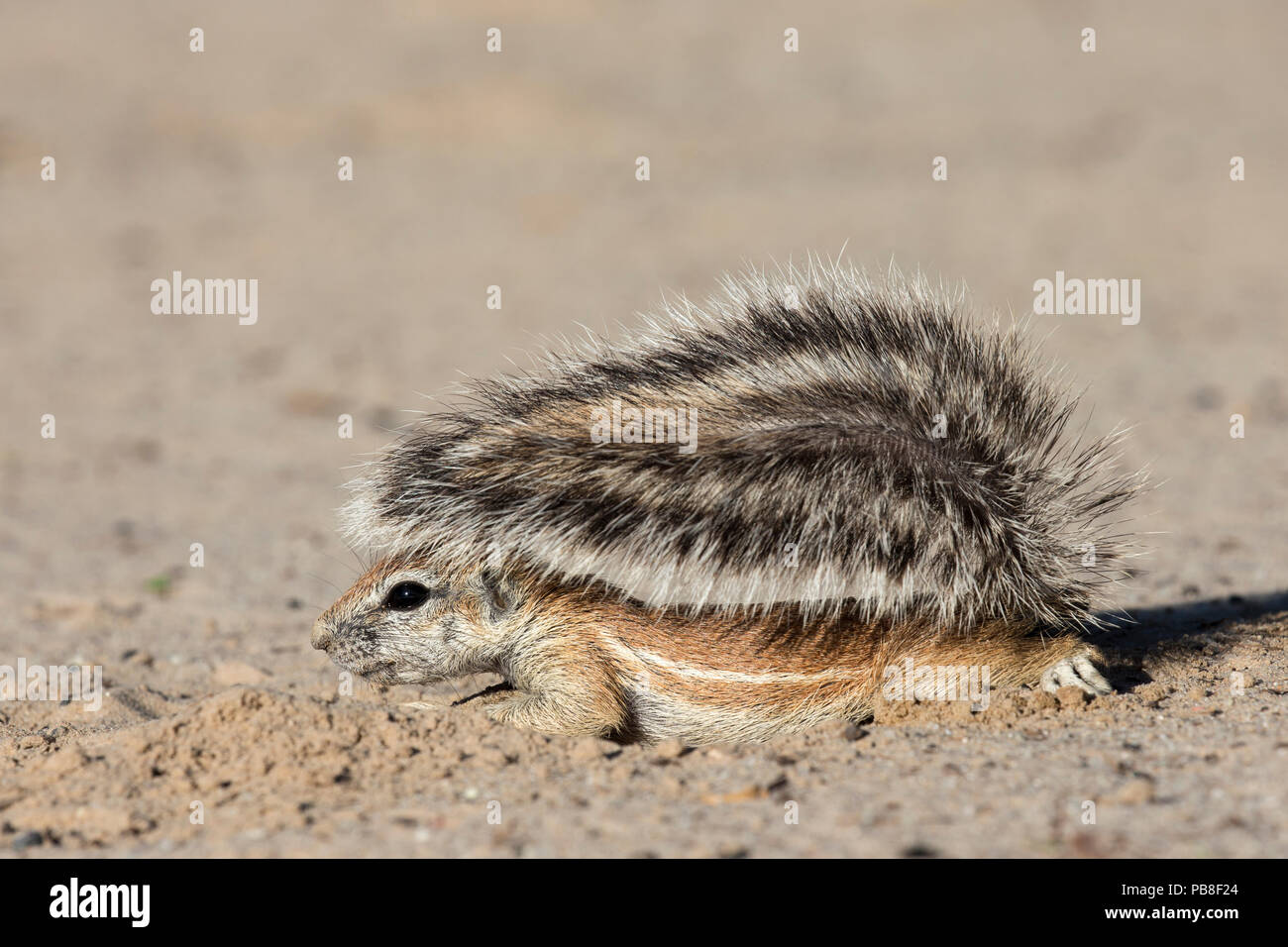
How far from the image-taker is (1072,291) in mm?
17406

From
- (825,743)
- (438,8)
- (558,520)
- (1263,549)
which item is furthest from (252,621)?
(438,8)

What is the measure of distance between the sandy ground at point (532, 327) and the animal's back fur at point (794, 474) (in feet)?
2.26

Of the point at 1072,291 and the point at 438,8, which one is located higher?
the point at 438,8

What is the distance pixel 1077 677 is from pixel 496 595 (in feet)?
8.73

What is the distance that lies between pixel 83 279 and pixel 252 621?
12268 mm

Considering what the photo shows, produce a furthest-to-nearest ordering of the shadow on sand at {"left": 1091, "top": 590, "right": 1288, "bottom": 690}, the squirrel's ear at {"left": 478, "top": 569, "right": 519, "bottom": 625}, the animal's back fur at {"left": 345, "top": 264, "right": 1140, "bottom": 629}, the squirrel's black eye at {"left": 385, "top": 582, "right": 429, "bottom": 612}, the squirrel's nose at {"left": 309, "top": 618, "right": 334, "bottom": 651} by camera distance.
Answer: the shadow on sand at {"left": 1091, "top": 590, "right": 1288, "bottom": 690}, the squirrel's nose at {"left": 309, "top": 618, "right": 334, "bottom": 651}, the squirrel's black eye at {"left": 385, "top": 582, "right": 429, "bottom": 612}, the squirrel's ear at {"left": 478, "top": 569, "right": 519, "bottom": 625}, the animal's back fur at {"left": 345, "top": 264, "right": 1140, "bottom": 629}

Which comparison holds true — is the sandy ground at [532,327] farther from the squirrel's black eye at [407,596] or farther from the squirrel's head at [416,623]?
the squirrel's black eye at [407,596]

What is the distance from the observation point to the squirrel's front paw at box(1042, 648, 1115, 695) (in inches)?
228

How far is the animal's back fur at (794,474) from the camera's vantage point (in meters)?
5.31

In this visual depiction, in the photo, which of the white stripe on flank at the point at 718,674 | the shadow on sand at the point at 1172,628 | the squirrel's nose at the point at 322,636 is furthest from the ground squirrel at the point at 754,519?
the shadow on sand at the point at 1172,628

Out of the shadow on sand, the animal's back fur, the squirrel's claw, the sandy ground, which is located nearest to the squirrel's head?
the animal's back fur

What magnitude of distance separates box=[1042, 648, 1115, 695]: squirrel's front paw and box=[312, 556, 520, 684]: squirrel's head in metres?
2.44

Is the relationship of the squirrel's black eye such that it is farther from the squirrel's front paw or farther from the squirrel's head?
the squirrel's front paw
